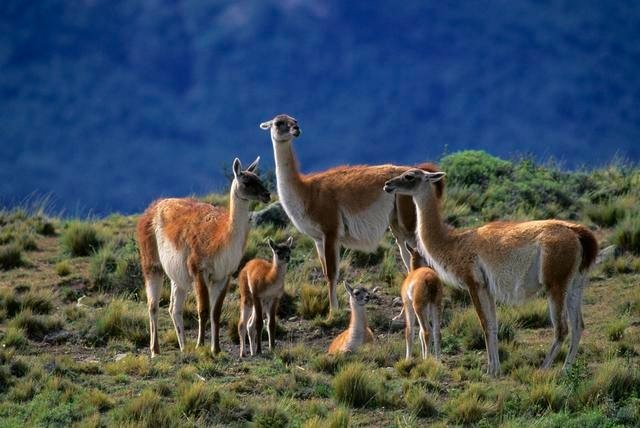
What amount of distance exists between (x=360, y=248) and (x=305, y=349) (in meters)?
2.82

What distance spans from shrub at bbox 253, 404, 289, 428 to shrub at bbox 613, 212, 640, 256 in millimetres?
8352

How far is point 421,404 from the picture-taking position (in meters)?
10.8

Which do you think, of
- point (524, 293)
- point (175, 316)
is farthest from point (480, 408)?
point (175, 316)

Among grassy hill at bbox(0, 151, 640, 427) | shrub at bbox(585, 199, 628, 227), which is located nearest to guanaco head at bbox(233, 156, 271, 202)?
grassy hill at bbox(0, 151, 640, 427)

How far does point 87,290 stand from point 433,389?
6994 millimetres

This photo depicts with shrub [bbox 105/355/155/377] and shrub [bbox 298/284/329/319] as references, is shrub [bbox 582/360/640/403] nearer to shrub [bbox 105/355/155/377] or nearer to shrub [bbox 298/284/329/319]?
shrub [bbox 105/355/155/377]

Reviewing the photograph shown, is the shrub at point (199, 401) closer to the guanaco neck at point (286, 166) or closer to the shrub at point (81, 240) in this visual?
the guanaco neck at point (286, 166)

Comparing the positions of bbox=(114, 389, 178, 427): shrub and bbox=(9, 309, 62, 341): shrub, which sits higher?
bbox=(9, 309, 62, 341): shrub

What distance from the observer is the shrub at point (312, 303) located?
50.2ft

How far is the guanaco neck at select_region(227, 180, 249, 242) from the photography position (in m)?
13.0

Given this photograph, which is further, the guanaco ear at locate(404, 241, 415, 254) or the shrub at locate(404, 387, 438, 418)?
the guanaco ear at locate(404, 241, 415, 254)

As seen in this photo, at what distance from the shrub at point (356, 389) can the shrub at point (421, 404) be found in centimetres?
30

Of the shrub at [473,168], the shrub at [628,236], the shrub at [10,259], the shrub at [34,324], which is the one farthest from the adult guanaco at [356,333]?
the shrub at [473,168]

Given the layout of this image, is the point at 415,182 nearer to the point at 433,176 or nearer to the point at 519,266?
the point at 433,176
